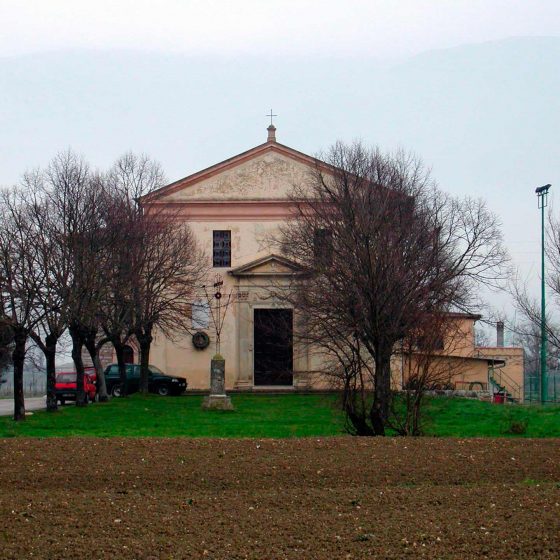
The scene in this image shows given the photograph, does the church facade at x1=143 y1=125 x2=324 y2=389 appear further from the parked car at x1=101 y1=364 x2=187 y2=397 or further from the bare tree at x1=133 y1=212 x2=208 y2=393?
the bare tree at x1=133 y1=212 x2=208 y2=393

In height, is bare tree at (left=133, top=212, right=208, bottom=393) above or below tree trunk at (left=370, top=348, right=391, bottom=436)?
above

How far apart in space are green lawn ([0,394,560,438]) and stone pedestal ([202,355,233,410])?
395mm

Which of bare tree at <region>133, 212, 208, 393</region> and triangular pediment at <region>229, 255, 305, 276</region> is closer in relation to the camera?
bare tree at <region>133, 212, 208, 393</region>

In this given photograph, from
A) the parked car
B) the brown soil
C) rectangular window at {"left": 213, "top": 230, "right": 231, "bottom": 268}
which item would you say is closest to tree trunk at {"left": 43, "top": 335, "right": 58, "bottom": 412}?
the brown soil

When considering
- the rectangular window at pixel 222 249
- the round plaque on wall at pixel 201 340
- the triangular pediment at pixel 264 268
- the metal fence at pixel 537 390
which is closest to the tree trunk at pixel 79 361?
the triangular pediment at pixel 264 268

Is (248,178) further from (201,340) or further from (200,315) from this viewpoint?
(201,340)

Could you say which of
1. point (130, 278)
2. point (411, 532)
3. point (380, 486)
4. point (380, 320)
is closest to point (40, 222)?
point (130, 278)

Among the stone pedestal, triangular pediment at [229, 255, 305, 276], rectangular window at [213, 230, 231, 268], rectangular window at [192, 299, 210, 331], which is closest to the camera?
the stone pedestal

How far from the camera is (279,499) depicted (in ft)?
36.0

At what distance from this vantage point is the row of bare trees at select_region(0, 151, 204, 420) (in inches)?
1057

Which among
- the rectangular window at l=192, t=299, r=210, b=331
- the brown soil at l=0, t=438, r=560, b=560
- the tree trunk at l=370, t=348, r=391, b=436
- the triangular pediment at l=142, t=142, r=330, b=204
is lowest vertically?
the brown soil at l=0, t=438, r=560, b=560

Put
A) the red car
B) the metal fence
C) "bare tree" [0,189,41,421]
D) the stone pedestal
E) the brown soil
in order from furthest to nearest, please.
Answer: the metal fence
the red car
the stone pedestal
"bare tree" [0,189,41,421]
the brown soil

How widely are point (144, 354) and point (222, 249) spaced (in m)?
9.60

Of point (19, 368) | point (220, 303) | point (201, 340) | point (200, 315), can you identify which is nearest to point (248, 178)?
point (220, 303)
